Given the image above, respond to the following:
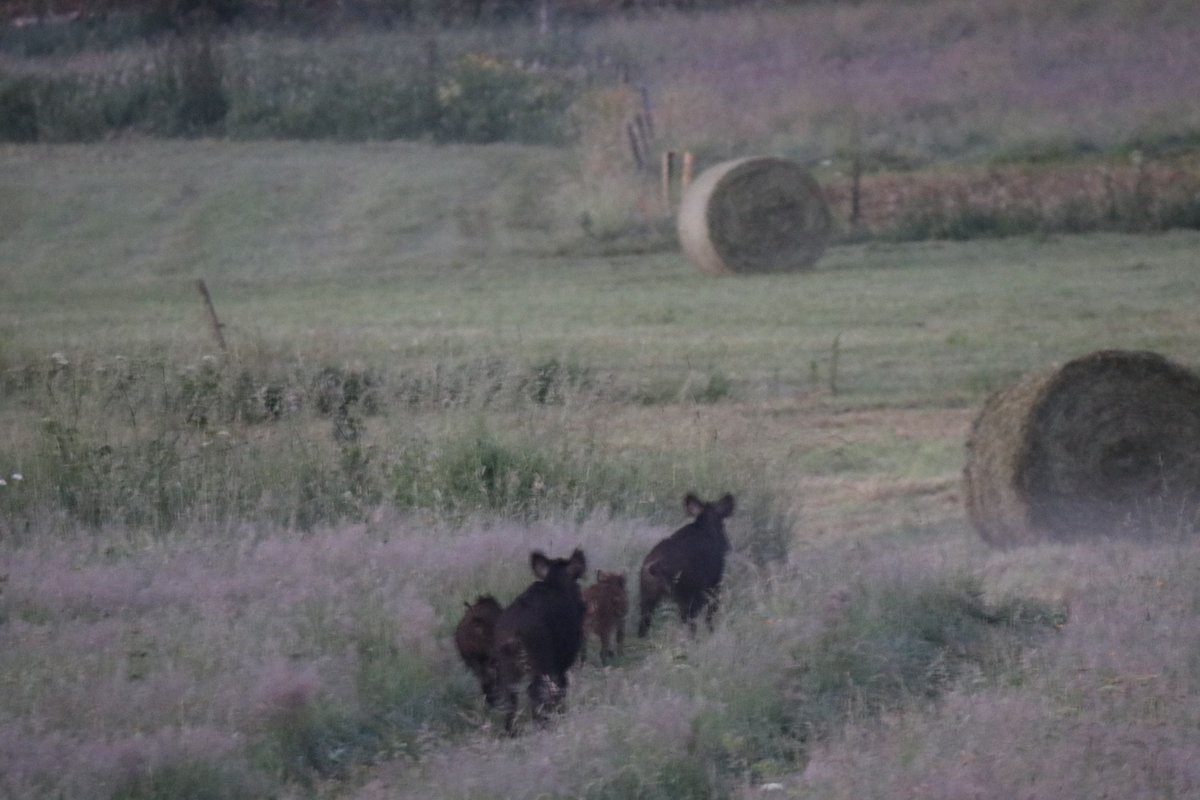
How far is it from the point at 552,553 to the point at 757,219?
1730 cm

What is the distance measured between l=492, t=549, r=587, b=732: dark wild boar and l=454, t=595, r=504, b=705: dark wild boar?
2.1 inches

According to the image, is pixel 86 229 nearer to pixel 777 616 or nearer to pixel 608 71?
pixel 608 71

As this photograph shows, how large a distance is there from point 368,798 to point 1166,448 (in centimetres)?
754

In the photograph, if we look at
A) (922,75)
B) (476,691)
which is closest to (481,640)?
(476,691)

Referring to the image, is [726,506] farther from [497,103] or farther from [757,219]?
[497,103]

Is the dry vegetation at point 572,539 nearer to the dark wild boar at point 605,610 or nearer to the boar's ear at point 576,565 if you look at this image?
the dark wild boar at point 605,610

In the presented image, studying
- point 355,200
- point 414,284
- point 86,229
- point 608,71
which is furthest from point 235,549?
point 608,71

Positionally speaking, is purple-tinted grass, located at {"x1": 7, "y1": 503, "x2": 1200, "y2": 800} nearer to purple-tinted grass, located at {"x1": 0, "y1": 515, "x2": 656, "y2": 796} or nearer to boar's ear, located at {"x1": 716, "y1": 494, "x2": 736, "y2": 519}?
purple-tinted grass, located at {"x1": 0, "y1": 515, "x2": 656, "y2": 796}

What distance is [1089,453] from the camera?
1182 centimetres

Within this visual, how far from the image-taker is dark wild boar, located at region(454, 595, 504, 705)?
7.23 meters

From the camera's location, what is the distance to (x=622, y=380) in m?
15.7

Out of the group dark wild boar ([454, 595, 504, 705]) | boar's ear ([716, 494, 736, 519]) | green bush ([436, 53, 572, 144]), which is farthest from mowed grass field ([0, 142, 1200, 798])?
green bush ([436, 53, 572, 144])

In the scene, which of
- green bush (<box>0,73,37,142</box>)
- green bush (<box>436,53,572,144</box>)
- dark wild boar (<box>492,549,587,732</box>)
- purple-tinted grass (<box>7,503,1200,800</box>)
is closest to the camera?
purple-tinted grass (<box>7,503,1200,800</box>)

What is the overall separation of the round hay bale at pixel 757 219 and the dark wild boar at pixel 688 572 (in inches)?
677
